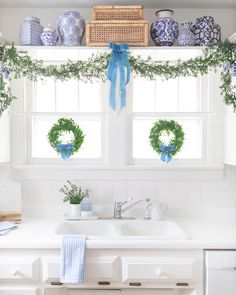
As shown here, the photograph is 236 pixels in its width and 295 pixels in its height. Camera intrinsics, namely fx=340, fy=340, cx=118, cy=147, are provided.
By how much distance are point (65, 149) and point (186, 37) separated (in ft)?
4.01

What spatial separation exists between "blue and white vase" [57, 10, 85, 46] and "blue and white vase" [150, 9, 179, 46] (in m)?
0.55

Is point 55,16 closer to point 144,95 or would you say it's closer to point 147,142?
point 144,95

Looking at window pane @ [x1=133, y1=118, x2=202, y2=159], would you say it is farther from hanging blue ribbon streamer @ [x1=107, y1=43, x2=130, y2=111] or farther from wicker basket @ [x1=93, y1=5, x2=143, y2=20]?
wicker basket @ [x1=93, y1=5, x2=143, y2=20]

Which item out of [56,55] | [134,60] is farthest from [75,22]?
[134,60]

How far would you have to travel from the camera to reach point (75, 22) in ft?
8.00

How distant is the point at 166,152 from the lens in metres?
2.62

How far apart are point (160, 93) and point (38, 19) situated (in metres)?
1.11

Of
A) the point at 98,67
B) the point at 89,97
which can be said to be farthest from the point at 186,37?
the point at 89,97

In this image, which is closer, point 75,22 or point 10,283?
point 10,283

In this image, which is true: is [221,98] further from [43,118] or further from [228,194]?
[43,118]

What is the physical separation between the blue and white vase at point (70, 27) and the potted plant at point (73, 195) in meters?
1.07

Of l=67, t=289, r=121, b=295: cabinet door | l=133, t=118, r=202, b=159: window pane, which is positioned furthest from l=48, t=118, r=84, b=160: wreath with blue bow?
l=67, t=289, r=121, b=295: cabinet door

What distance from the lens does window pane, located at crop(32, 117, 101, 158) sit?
2814 mm

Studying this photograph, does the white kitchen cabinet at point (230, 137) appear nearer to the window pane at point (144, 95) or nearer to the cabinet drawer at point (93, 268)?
the window pane at point (144, 95)
